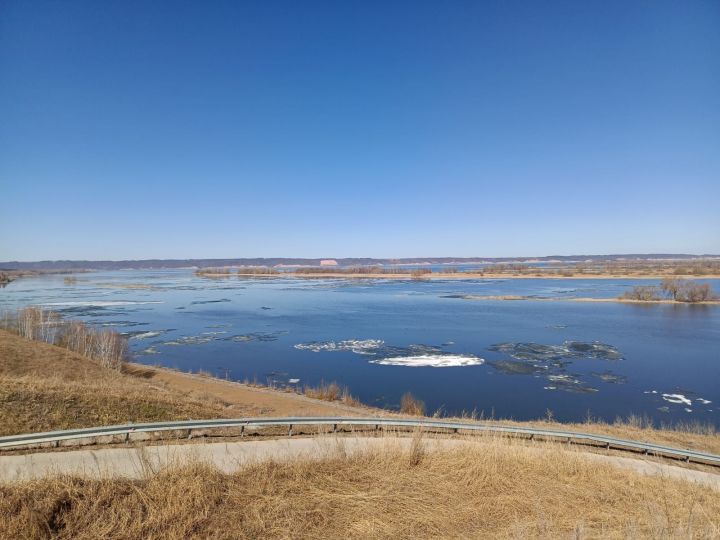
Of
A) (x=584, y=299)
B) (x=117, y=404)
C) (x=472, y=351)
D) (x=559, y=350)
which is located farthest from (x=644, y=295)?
(x=117, y=404)

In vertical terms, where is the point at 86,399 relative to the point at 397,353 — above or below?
above

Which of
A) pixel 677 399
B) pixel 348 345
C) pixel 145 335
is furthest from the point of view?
pixel 145 335

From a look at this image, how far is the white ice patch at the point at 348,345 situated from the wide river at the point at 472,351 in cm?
13

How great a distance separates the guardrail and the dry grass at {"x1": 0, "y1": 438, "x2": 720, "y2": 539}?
2.31 meters

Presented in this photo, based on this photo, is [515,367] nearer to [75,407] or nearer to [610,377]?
[610,377]

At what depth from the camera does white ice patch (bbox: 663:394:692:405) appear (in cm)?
1862

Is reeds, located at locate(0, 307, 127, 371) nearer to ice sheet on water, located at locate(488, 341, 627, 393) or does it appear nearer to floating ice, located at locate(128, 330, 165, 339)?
floating ice, located at locate(128, 330, 165, 339)

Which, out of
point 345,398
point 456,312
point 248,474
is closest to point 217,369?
point 345,398

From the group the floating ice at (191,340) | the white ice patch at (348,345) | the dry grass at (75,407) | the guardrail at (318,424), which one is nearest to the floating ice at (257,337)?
the floating ice at (191,340)

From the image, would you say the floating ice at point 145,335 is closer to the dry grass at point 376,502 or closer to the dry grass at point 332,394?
the dry grass at point 332,394

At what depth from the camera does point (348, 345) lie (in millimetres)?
30312

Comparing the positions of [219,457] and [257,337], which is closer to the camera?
[219,457]

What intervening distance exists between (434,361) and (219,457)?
757 inches

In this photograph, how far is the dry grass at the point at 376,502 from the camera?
5051 millimetres
